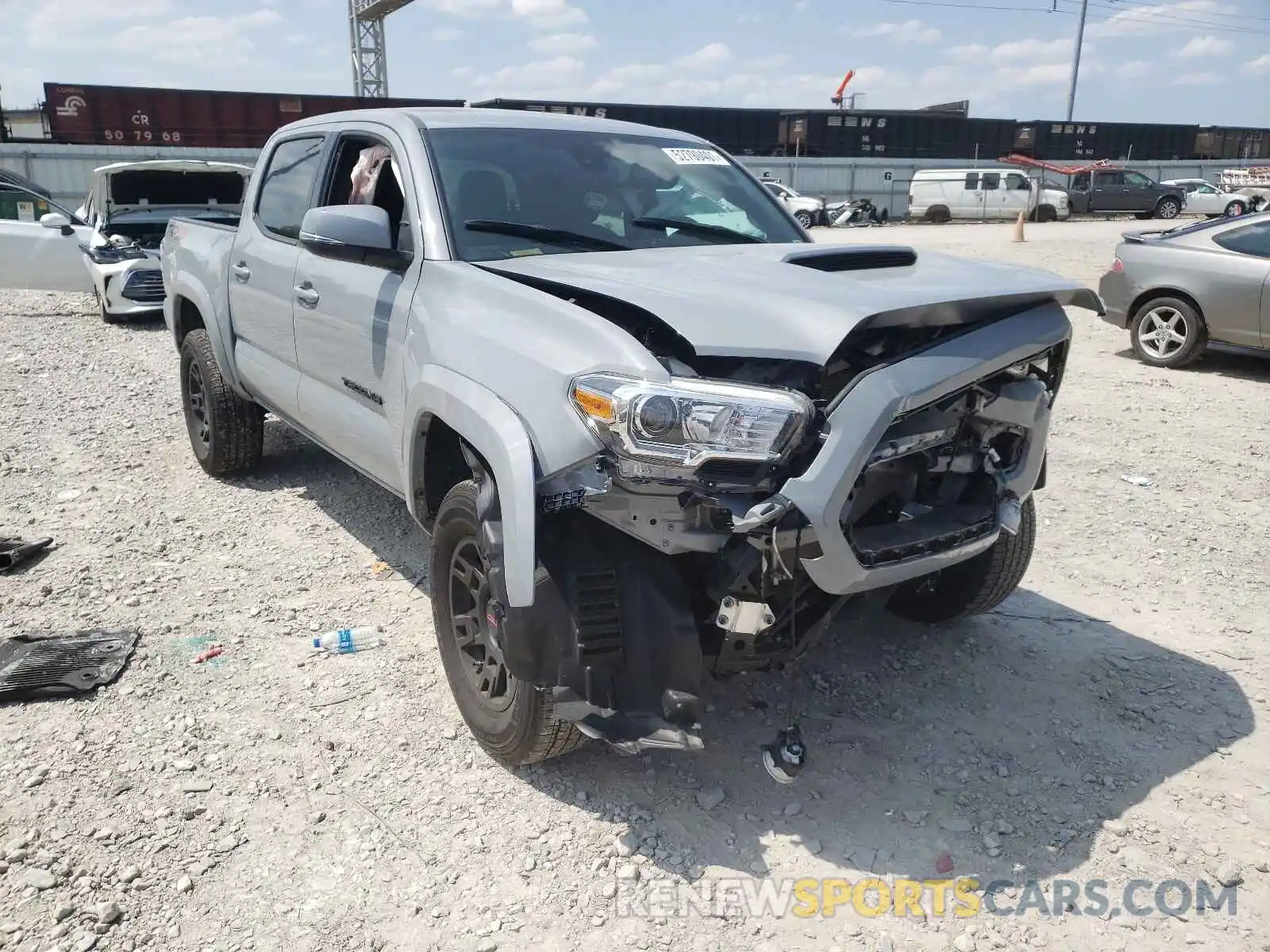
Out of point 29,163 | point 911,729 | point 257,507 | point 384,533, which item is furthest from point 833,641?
point 29,163

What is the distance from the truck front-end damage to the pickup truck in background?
113ft

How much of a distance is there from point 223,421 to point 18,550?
127 centimetres

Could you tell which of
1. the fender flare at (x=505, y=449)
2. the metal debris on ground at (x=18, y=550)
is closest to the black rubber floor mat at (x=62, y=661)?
the metal debris on ground at (x=18, y=550)

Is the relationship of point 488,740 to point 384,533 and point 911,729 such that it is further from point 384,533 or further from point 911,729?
point 384,533

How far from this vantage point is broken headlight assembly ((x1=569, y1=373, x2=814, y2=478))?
232 centimetres

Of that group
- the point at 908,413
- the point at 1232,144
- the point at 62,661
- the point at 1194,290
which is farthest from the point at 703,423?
the point at 1232,144

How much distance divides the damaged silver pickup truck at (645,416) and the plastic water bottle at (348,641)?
2.02 feet

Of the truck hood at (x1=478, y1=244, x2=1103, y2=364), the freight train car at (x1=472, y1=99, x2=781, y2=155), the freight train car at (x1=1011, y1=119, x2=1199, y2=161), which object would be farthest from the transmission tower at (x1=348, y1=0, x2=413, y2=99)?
the truck hood at (x1=478, y1=244, x2=1103, y2=364)

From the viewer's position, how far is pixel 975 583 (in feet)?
12.0

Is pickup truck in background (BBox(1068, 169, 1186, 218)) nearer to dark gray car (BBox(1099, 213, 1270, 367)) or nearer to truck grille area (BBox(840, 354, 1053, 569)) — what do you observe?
dark gray car (BBox(1099, 213, 1270, 367))

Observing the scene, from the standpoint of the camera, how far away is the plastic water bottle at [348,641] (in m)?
3.77

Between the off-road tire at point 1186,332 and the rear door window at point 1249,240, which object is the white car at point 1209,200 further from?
the off-road tire at point 1186,332

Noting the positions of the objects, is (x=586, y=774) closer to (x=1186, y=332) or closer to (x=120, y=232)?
(x=1186, y=332)

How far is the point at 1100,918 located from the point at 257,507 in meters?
4.39
